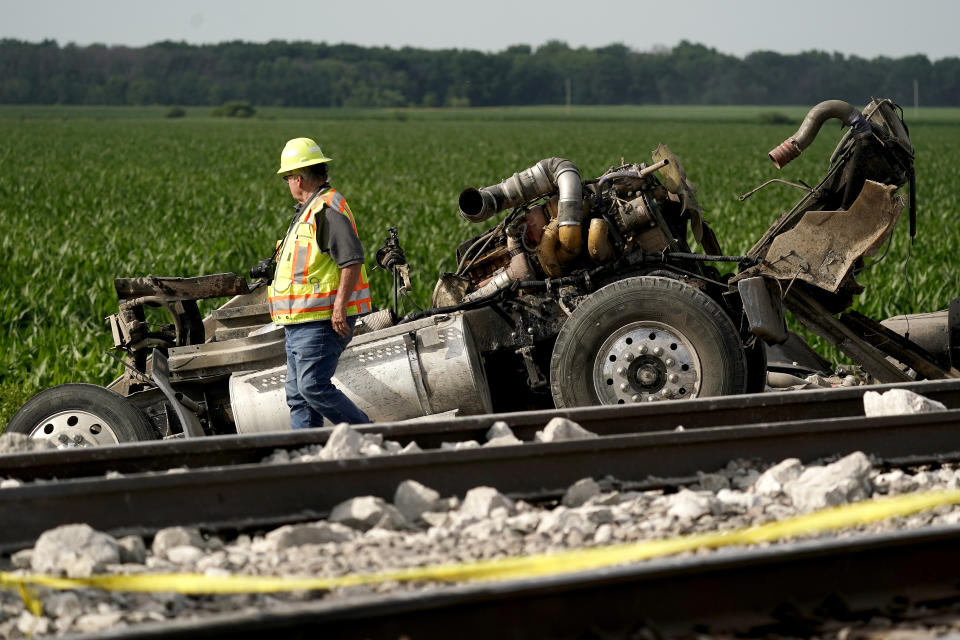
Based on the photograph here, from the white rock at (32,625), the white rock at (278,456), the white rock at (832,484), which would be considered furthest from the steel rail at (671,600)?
the white rock at (278,456)

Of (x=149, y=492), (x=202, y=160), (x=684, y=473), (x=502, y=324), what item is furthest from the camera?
(x=202, y=160)

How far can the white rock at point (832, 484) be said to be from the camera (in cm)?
456

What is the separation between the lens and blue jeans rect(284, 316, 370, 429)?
6.15m

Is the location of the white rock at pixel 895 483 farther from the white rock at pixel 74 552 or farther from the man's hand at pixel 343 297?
the white rock at pixel 74 552

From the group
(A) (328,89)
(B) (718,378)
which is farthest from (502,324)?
(A) (328,89)

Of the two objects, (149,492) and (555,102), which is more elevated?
(555,102)

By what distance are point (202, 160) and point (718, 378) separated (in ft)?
126

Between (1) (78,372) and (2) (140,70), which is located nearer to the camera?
(1) (78,372)

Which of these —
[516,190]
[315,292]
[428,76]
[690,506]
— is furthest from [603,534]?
[428,76]

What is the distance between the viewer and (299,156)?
6.26 m

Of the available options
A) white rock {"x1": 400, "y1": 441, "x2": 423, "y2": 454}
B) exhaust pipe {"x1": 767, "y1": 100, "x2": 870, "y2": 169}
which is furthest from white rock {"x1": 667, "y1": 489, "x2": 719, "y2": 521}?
exhaust pipe {"x1": 767, "y1": 100, "x2": 870, "y2": 169}

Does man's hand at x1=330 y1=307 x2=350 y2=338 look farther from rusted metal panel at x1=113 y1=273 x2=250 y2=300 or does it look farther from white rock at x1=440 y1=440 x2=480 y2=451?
white rock at x1=440 y1=440 x2=480 y2=451

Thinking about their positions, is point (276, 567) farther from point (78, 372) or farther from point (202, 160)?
point (202, 160)

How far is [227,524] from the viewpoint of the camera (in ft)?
14.4
